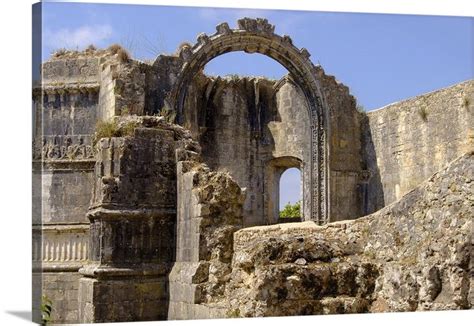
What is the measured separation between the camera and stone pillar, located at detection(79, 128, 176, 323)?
950 centimetres

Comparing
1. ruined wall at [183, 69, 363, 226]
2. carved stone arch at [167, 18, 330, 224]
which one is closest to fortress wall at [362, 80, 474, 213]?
ruined wall at [183, 69, 363, 226]

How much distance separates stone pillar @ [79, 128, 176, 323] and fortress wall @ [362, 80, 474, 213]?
7.23 m

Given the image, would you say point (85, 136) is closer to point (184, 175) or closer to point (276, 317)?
point (184, 175)

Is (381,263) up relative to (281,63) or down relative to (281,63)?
down

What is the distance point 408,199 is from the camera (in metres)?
7.17

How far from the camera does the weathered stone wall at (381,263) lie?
6.48 metres

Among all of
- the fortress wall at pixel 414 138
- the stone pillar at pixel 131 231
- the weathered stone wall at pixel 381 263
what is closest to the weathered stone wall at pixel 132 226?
the stone pillar at pixel 131 231

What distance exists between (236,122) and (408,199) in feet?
42.7

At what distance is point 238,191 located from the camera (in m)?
9.04

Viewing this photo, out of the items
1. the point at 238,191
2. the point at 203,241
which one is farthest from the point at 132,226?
the point at 238,191

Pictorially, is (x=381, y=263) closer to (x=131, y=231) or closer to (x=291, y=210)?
(x=131, y=231)

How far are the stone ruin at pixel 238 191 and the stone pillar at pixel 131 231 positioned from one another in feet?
0.06

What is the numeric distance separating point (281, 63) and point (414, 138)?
359 centimetres

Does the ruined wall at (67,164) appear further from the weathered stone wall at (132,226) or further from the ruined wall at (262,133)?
the ruined wall at (262,133)
